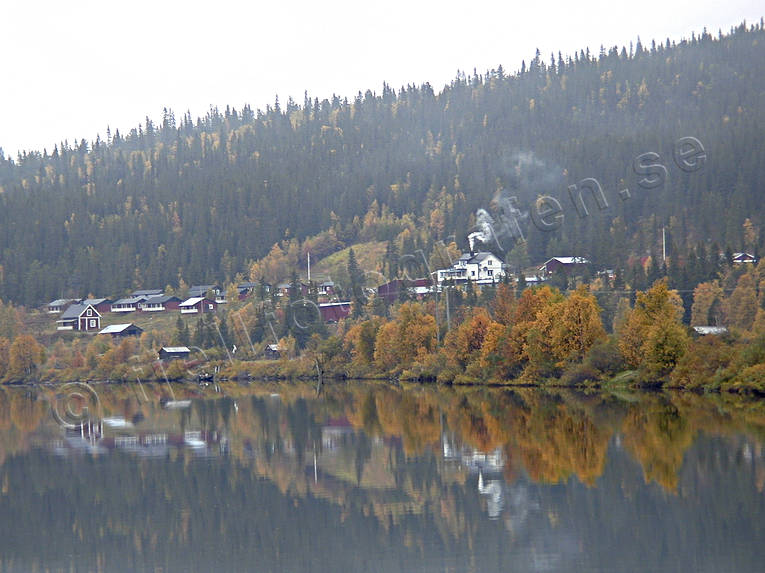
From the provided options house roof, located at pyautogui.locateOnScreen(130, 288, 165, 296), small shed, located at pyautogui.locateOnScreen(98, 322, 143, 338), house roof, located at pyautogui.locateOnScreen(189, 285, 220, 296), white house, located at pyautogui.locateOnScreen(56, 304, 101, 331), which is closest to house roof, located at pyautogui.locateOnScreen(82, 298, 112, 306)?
house roof, located at pyautogui.locateOnScreen(130, 288, 165, 296)

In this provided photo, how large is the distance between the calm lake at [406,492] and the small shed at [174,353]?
200 feet

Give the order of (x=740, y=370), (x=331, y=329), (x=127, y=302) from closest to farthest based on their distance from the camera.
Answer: (x=740, y=370) < (x=331, y=329) < (x=127, y=302)

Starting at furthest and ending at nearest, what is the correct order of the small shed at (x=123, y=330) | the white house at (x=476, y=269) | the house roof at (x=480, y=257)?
the house roof at (x=480, y=257)
the small shed at (x=123, y=330)
the white house at (x=476, y=269)

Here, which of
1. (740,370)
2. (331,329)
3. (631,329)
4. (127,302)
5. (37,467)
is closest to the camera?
(37,467)

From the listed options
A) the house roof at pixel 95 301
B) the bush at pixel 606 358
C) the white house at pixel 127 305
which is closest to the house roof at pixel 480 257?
the white house at pixel 127 305

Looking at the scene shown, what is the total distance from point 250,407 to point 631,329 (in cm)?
2122

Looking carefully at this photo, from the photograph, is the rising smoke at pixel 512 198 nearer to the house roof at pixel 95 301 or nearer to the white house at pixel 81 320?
the white house at pixel 81 320

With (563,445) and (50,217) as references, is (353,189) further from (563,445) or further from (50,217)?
(563,445)

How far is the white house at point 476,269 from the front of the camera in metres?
128

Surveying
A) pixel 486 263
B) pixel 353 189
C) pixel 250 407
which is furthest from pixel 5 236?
pixel 250 407

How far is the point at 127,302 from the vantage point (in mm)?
150375

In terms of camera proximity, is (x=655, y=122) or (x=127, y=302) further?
(x=655, y=122)

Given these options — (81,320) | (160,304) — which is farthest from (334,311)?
(160,304)

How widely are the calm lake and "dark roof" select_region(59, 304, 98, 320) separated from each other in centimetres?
9325
